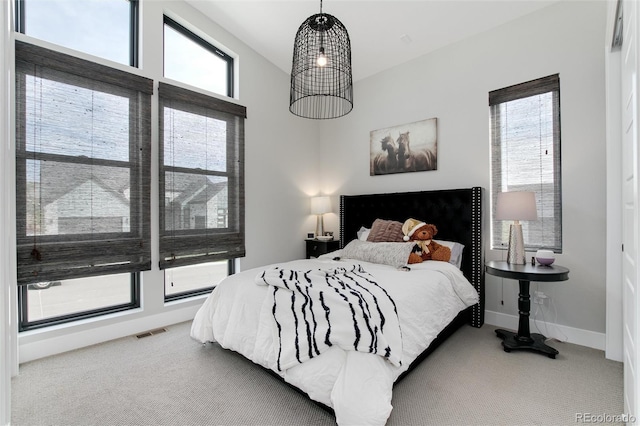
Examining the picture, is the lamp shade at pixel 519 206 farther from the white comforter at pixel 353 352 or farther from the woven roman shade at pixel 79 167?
the woven roman shade at pixel 79 167

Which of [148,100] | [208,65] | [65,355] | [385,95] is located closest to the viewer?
[65,355]

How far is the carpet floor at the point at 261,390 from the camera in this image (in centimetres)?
166

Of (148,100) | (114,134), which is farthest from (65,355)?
(148,100)

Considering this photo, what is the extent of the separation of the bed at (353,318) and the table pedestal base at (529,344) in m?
0.42

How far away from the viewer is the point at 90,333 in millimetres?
2607

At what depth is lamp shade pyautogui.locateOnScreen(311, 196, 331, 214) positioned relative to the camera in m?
4.32

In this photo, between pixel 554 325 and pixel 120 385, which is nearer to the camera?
pixel 120 385

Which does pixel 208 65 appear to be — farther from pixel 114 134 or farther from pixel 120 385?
pixel 120 385

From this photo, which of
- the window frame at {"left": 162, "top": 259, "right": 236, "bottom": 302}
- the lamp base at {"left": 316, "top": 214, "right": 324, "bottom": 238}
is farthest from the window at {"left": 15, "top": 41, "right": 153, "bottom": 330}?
the lamp base at {"left": 316, "top": 214, "right": 324, "bottom": 238}

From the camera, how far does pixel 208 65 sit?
3539 millimetres

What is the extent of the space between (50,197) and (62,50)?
1235 mm

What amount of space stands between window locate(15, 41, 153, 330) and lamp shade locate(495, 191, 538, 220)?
3370mm

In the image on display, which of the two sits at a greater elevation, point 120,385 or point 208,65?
point 208,65

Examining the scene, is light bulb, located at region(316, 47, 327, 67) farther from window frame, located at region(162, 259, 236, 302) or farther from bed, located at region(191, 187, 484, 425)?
window frame, located at region(162, 259, 236, 302)
